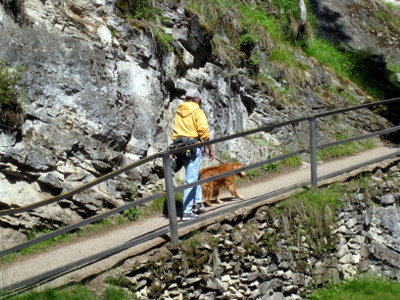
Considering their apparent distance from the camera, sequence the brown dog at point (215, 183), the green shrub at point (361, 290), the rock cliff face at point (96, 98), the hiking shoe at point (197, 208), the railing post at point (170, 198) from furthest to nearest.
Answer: the brown dog at point (215, 183) < the green shrub at point (361, 290) < the rock cliff face at point (96, 98) < the hiking shoe at point (197, 208) < the railing post at point (170, 198)

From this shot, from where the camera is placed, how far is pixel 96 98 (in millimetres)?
8117

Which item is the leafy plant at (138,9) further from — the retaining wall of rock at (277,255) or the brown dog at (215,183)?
the retaining wall of rock at (277,255)

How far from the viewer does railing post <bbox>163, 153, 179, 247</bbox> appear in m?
5.91

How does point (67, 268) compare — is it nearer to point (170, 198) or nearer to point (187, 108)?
point (170, 198)

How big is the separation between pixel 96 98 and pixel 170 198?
9.43ft

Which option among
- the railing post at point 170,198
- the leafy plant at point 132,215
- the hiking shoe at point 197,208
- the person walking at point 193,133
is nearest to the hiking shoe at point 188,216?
the person walking at point 193,133

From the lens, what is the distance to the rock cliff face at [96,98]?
23.6ft

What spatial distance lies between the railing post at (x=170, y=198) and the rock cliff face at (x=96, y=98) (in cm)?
195

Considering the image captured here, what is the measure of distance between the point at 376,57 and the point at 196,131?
38.8ft

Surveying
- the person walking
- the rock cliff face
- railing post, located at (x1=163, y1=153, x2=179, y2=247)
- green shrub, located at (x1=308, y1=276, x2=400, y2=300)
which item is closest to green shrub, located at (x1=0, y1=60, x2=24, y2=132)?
the rock cliff face

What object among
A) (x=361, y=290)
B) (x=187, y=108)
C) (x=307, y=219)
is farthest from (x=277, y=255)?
(x=187, y=108)

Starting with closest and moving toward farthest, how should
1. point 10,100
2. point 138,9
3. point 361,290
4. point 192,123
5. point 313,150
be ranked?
point 10,100, point 192,123, point 361,290, point 313,150, point 138,9

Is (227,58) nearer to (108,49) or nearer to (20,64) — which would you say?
(108,49)

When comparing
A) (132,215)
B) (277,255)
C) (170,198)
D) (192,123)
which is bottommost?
(277,255)
